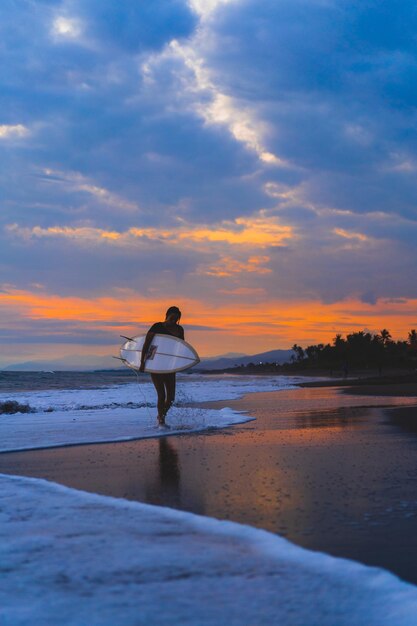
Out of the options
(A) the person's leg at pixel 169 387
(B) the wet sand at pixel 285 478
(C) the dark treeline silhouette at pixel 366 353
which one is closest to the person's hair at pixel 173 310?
(A) the person's leg at pixel 169 387

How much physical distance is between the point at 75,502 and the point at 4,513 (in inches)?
21.9

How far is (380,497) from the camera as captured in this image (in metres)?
4.53

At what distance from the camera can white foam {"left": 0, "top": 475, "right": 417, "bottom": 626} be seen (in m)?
2.46

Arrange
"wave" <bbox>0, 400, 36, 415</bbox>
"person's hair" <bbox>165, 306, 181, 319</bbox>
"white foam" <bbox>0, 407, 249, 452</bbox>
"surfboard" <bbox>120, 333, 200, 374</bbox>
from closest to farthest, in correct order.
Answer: "white foam" <bbox>0, 407, 249, 452</bbox>
"surfboard" <bbox>120, 333, 200, 374</bbox>
"person's hair" <bbox>165, 306, 181, 319</bbox>
"wave" <bbox>0, 400, 36, 415</bbox>

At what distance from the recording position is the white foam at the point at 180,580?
2.46 m

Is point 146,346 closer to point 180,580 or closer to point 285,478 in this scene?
point 285,478

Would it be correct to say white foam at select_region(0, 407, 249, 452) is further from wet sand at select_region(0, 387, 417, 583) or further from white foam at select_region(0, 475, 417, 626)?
white foam at select_region(0, 475, 417, 626)

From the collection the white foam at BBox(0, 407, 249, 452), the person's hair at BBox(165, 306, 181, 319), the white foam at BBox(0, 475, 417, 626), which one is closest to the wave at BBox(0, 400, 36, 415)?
the white foam at BBox(0, 407, 249, 452)

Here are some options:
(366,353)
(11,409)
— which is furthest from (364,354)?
(11,409)

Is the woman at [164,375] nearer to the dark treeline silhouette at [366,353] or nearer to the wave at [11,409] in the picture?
the wave at [11,409]

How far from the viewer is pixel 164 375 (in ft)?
35.1

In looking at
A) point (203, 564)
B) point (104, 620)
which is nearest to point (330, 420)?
point (203, 564)

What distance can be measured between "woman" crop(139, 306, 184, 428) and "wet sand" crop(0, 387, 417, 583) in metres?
1.28

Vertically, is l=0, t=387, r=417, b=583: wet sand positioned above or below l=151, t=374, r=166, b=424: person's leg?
below
